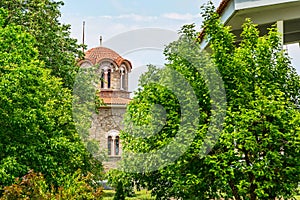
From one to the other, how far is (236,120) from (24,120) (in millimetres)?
5233

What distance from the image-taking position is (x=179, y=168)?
7.77 metres

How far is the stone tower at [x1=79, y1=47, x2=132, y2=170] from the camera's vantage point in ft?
97.8

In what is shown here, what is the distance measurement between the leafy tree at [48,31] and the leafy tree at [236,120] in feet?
28.6

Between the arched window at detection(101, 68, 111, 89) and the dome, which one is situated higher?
the dome

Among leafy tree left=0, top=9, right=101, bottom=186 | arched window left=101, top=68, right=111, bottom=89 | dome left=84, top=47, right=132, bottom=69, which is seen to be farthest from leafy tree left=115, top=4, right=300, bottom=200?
dome left=84, top=47, right=132, bottom=69

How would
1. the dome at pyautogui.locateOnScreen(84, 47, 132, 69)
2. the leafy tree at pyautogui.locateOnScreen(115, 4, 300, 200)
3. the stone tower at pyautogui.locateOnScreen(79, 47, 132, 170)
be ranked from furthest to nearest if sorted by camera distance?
1. the dome at pyautogui.locateOnScreen(84, 47, 132, 69)
2. the stone tower at pyautogui.locateOnScreen(79, 47, 132, 170)
3. the leafy tree at pyautogui.locateOnScreen(115, 4, 300, 200)

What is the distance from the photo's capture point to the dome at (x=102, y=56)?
31.4 m

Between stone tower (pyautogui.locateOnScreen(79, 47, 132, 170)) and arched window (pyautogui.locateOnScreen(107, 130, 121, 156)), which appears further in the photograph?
arched window (pyautogui.locateOnScreen(107, 130, 121, 156))

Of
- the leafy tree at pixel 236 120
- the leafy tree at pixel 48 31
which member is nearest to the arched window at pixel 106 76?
the leafy tree at pixel 48 31

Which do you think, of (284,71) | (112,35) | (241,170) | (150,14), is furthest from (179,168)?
(112,35)

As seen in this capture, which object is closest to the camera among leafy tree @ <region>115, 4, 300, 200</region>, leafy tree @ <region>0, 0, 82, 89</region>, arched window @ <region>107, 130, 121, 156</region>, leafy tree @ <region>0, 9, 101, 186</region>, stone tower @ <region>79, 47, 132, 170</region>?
leafy tree @ <region>115, 4, 300, 200</region>

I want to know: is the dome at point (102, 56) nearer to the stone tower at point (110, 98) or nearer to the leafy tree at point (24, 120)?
the stone tower at point (110, 98)

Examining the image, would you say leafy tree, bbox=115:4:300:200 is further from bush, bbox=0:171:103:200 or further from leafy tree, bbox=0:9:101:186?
leafy tree, bbox=0:9:101:186

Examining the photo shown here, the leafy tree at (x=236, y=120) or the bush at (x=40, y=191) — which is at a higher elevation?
the leafy tree at (x=236, y=120)
